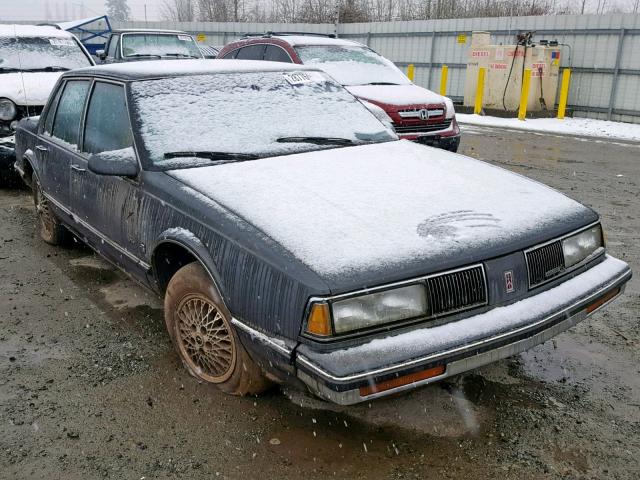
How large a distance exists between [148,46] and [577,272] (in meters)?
11.5

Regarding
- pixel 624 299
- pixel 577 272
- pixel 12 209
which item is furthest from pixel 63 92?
pixel 624 299

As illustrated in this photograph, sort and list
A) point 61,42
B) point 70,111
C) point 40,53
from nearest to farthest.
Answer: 1. point 70,111
2. point 40,53
3. point 61,42

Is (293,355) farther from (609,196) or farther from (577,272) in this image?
(609,196)

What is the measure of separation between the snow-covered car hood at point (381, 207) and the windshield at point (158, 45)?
995cm

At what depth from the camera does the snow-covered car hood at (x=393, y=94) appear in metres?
8.31

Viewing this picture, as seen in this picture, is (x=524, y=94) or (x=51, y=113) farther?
(x=524, y=94)

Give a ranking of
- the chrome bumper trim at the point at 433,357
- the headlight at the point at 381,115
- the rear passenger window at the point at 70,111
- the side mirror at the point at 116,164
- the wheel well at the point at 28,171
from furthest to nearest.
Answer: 1. the wheel well at the point at 28,171
2. the headlight at the point at 381,115
3. the rear passenger window at the point at 70,111
4. the side mirror at the point at 116,164
5. the chrome bumper trim at the point at 433,357

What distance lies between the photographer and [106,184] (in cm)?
358

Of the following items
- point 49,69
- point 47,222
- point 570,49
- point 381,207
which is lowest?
point 47,222

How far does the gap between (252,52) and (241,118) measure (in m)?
6.75

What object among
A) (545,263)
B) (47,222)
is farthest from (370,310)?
(47,222)

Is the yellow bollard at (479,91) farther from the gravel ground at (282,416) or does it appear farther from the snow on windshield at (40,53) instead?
the gravel ground at (282,416)

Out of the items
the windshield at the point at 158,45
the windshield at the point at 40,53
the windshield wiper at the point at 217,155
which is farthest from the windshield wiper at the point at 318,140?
the windshield at the point at 158,45

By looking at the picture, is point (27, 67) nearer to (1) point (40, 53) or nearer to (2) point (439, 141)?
(1) point (40, 53)
